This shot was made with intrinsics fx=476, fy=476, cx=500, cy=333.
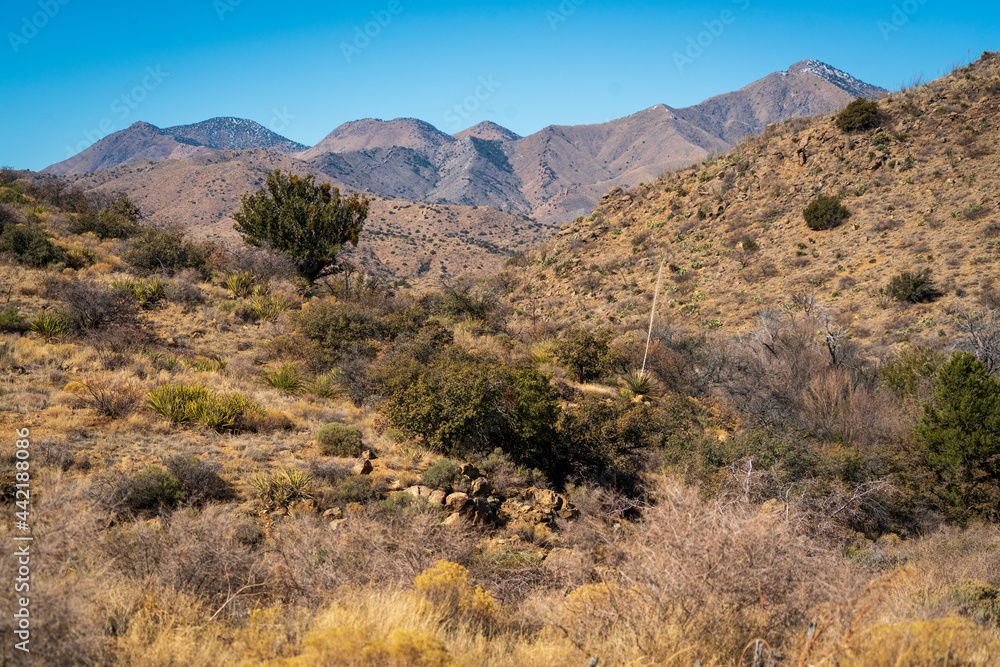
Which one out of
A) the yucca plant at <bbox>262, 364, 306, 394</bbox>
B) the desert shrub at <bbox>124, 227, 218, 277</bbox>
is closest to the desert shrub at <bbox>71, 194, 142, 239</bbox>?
the desert shrub at <bbox>124, 227, 218, 277</bbox>

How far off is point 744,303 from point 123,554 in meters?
24.6

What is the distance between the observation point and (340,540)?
522 cm

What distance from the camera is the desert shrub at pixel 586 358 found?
16.4 meters

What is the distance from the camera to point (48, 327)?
11031 millimetres

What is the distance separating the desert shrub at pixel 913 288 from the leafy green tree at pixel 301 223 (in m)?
23.8

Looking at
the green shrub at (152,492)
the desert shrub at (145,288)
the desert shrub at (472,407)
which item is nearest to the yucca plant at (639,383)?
the desert shrub at (472,407)

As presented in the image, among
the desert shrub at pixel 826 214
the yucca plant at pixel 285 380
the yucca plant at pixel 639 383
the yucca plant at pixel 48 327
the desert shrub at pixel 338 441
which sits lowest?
the desert shrub at pixel 338 441

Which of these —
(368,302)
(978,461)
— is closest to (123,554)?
(978,461)

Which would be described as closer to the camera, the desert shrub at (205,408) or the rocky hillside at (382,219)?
the desert shrub at (205,408)

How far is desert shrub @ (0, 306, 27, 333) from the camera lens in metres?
10.7

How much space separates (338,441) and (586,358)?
376 inches

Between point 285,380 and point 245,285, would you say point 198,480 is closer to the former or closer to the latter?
point 285,380

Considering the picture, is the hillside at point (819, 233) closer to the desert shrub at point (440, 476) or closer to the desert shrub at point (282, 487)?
the desert shrub at point (440, 476)

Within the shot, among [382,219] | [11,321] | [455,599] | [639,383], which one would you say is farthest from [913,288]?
[382,219]
